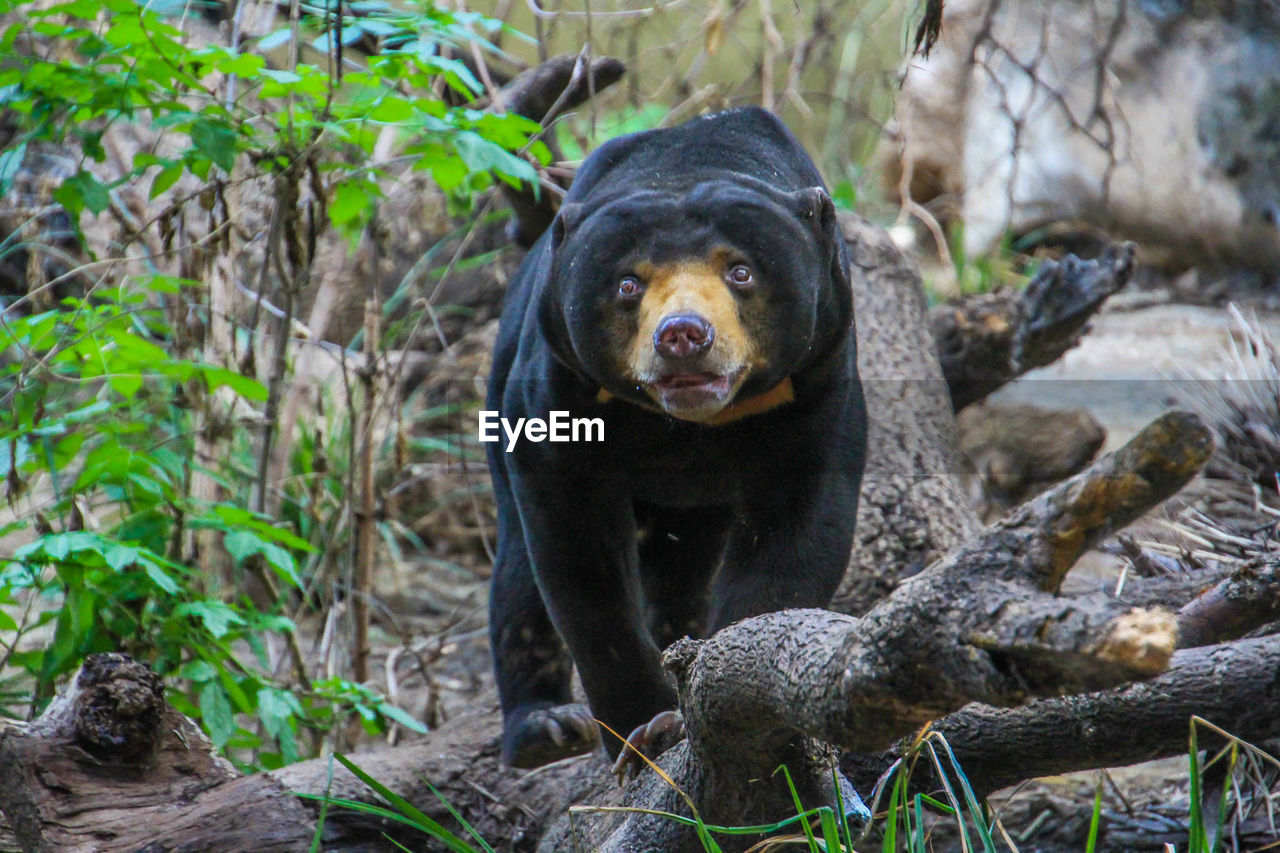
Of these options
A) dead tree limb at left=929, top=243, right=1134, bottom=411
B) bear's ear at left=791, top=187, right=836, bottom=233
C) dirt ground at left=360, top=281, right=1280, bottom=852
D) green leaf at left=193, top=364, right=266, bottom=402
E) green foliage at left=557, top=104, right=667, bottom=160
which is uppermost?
green foliage at left=557, top=104, right=667, bottom=160

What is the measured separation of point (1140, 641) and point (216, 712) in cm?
250

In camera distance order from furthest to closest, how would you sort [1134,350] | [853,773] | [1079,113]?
[1079,113] < [1134,350] < [853,773]

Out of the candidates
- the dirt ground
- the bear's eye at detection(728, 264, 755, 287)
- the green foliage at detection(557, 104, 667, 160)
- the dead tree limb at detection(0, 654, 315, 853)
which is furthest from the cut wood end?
the green foliage at detection(557, 104, 667, 160)

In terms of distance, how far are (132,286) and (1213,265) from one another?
7.91 meters

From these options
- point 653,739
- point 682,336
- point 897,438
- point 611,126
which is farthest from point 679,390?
point 611,126

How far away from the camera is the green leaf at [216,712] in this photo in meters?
3.10

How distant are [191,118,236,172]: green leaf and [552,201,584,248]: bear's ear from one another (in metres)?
0.83

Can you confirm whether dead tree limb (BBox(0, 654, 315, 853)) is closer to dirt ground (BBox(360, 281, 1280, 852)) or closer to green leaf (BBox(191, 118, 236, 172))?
green leaf (BBox(191, 118, 236, 172))

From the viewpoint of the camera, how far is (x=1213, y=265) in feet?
31.0

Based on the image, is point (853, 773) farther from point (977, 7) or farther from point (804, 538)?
point (977, 7)

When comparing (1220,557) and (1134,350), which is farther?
(1134,350)

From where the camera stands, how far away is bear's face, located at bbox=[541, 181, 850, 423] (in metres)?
2.60

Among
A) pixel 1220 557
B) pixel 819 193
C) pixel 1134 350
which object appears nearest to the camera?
pixel 819 193

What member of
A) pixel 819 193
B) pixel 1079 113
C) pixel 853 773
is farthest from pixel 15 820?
pixel 1079 113
